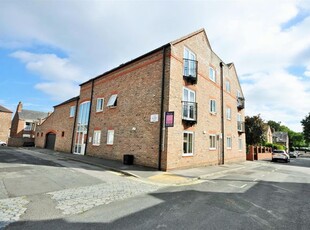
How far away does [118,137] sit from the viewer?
14242mm

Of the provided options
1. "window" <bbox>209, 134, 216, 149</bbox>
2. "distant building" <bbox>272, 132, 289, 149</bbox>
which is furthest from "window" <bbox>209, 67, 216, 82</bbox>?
"distant building" <bbox>272, 132, 289, 149</bbox>

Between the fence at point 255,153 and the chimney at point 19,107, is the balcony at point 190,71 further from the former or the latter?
the chimney at point 19,107

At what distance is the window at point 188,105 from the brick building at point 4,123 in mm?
49110

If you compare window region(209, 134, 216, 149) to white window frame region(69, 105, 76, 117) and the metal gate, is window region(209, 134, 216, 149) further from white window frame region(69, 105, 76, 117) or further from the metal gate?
the metal gate

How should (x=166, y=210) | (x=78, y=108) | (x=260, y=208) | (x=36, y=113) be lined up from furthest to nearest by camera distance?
(x=36, y=113), (x=78, y=108), (x=260, y=208), (x=166, y=210)

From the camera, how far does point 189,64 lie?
44.7 feet

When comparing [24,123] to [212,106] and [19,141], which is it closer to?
[19,141]

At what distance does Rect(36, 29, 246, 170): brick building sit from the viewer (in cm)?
1175

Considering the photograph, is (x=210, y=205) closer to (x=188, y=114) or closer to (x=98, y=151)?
(x=188, y=114)

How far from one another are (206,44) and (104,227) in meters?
16.7

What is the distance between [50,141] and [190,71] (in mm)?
22302

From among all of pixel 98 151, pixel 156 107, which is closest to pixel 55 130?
pixel 98 151

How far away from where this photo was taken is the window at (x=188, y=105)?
12.8 m

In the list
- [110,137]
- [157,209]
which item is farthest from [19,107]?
[157,209]
